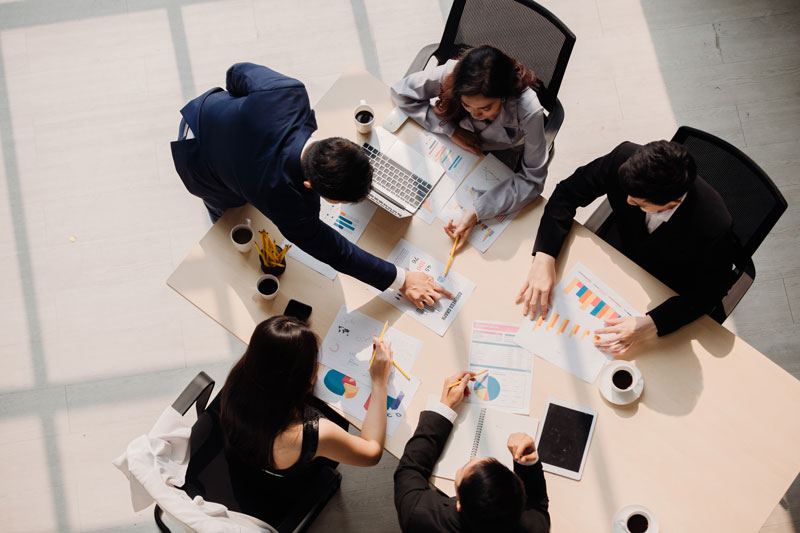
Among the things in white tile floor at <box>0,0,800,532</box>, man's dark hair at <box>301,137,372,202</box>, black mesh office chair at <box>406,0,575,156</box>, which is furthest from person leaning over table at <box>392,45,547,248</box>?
white tile floor at <box>0,0,800,532</box>

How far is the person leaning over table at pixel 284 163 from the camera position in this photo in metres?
1.84

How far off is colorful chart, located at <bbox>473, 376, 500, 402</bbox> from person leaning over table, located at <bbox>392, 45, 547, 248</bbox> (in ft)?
1.53

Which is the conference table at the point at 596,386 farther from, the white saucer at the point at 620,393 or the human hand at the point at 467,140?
the human hand at the point at 467,140

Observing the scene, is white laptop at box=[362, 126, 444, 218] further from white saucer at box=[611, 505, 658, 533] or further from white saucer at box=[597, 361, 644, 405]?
white saucer at box=[611, 505, 658, 533]

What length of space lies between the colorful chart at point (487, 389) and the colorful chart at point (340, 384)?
380mm

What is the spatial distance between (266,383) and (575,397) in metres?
0.93

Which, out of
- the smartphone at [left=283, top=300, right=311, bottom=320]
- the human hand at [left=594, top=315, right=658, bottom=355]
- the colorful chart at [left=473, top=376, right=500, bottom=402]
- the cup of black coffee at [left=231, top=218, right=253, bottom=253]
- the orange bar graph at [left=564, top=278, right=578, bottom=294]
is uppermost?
the cup of black coffee at [left=231, top=218, right=253, bottom=253]

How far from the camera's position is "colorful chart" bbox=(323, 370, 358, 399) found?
2.04 meters

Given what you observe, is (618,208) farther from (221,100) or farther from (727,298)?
(221,100)

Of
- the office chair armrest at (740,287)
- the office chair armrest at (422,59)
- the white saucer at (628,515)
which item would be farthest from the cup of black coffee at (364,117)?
the white saucer at (628,515)

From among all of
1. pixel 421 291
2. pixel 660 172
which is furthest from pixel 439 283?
pixel 660 172

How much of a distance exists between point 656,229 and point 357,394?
1096 millimetres

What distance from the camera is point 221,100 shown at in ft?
6.61

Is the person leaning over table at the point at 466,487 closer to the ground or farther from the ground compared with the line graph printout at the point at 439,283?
closer to the ground
